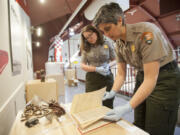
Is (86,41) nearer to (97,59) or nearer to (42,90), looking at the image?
(97,59)

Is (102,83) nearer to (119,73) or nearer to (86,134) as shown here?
(119,73)

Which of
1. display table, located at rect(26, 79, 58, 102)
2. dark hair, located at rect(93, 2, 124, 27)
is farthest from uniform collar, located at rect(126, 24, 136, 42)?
display table, located at rect(26, 79, 58, 102)

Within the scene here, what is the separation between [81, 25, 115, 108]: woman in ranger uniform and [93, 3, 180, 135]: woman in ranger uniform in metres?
0.59

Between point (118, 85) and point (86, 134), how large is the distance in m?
0.58

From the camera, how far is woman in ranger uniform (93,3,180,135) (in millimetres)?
701

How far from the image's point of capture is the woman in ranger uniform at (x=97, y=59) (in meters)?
1.42

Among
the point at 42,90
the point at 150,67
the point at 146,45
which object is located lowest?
the point at 42,90

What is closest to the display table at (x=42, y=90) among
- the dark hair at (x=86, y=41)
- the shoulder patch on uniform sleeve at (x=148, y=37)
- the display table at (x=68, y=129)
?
the dark hair at (x=86, y=41)

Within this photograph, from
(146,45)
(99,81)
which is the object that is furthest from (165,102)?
(99,81)

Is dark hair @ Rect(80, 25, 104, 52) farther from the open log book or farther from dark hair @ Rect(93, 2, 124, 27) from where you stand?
the open log book

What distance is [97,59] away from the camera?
1.50 meters

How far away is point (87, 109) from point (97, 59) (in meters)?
0.83

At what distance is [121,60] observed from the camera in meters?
1.06

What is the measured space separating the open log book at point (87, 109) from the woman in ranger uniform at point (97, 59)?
65cm
